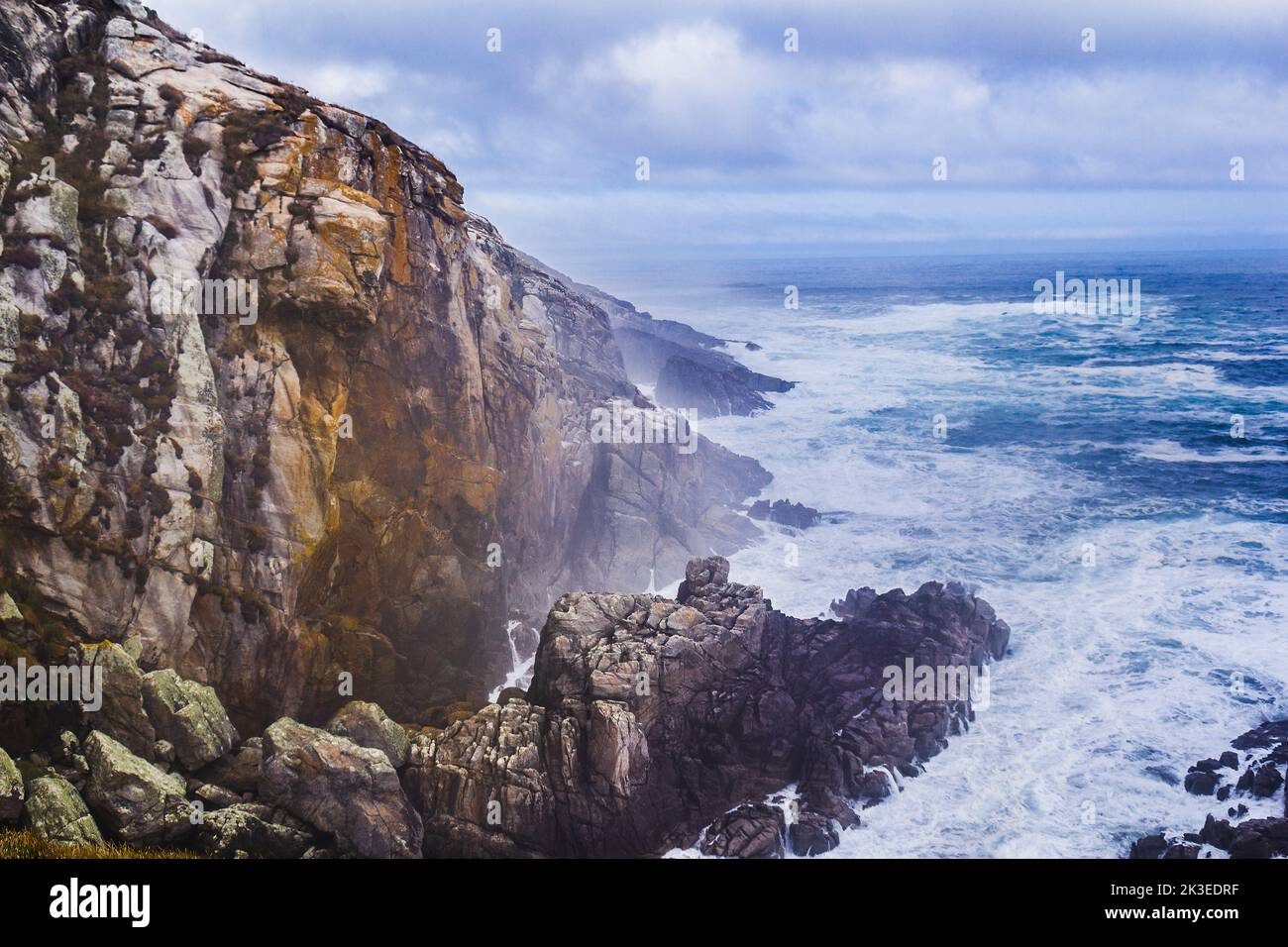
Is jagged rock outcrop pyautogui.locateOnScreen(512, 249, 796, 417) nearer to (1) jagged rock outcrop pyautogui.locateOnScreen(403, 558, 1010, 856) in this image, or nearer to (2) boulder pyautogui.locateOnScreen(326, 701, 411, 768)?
(1) jagged rock outcrop pyautogui.locateOnScreen(403, 558, 1010, 856)

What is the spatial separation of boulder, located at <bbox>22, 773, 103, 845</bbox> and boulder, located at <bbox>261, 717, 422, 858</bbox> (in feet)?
11.3

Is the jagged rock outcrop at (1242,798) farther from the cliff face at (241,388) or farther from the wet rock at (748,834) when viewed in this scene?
the cliff face at (241,388)

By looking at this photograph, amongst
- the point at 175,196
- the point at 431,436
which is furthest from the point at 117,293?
the point at 431,436

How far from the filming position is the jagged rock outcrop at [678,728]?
21828 mm

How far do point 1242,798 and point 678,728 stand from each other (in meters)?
14.5

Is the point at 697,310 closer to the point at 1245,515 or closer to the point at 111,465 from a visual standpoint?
the point at 1245,515

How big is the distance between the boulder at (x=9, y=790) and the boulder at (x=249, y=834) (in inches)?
125

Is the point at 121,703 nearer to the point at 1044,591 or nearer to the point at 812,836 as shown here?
the point at 812,836

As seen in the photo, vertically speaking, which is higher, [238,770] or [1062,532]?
[1062,532]

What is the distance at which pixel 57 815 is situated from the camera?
16781mm

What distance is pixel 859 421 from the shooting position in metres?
56.9

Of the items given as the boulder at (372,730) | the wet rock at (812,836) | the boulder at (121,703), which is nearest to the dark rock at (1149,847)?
the wet rock at (812,836)

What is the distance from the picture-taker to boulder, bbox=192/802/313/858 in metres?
18.2

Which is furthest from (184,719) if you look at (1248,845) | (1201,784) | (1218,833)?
(1201,784)
